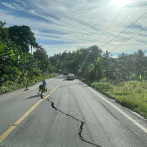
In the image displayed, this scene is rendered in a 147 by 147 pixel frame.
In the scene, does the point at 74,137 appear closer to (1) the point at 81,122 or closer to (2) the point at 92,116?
(1) the point at 81,122

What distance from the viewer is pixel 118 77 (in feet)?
83.0

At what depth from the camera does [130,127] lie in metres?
4.21

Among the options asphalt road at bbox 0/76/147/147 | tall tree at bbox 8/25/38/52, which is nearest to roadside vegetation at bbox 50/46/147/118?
asphalt road at bbox 0/76/147/147

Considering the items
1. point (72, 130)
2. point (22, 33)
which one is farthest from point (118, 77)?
point (22, 33)

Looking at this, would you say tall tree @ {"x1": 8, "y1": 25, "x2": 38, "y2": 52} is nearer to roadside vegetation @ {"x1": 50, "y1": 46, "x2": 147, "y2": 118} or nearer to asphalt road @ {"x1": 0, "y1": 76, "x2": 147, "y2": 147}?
roadside vegetation @ {"x1": 50, "y1": 46, "x2": 147, "y2": 118}

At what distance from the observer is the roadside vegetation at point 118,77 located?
7.89m

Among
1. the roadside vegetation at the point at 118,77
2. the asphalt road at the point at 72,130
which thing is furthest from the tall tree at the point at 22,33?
the asphalt road at the point at 72,130

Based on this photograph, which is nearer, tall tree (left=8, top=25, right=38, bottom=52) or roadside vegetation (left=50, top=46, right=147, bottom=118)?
roadside vegetation (left=50, top=46, right=147, bottom=118)

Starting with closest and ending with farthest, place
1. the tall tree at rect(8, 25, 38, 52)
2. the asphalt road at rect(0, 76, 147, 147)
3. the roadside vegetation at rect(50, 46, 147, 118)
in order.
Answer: the asphalt road at rect(0, 76, 147, 147), the roadside vegetation at rect(50, 46, 147, 118), the tall tree at rect(8, 25, 38, 52)

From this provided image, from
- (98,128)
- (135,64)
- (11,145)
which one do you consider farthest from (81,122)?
(135,64)

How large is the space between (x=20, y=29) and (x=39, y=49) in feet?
27.7

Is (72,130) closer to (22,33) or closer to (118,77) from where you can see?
(118,77)

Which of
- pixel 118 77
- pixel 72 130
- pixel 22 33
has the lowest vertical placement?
pixel 72 130

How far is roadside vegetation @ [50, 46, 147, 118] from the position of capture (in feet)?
25.9
